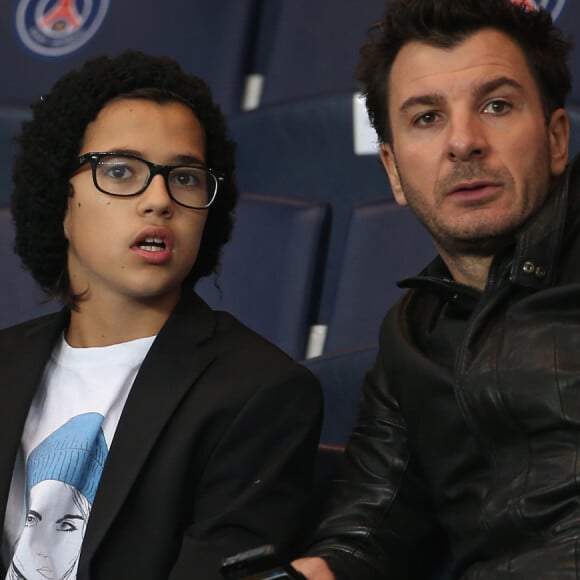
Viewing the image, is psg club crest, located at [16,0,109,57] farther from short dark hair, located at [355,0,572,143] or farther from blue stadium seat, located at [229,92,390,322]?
short dark hair, located at [355,0,572,143]

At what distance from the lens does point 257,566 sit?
2.06ft

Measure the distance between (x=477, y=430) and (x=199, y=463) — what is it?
0.18 metres

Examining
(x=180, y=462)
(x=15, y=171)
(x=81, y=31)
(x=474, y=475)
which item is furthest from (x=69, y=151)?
(x=81, y=31)

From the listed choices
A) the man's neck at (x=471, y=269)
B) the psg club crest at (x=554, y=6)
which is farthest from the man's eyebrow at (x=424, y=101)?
the psg club crest at (x=554, y=6)

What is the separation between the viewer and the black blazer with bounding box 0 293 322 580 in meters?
0.73

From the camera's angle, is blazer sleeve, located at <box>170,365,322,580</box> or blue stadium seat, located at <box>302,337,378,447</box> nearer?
blazer sleeve, located at <box>170,365,322,580</box>

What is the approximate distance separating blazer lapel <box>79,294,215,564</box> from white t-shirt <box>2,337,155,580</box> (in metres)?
0.03

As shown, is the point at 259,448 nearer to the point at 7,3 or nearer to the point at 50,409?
the point at 50,409

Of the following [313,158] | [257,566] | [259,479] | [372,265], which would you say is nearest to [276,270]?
[372,265]

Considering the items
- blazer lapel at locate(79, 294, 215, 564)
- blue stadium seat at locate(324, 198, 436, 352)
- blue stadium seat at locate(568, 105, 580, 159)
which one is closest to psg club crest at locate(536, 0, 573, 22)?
blue stadium seat at locate(568, 105, 580, 159)

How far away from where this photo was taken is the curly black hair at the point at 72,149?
845mm

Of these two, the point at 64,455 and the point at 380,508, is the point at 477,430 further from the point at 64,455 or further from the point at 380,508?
the point at 64,455

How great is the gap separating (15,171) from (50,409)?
195mm

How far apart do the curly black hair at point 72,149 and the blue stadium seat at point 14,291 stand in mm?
228
